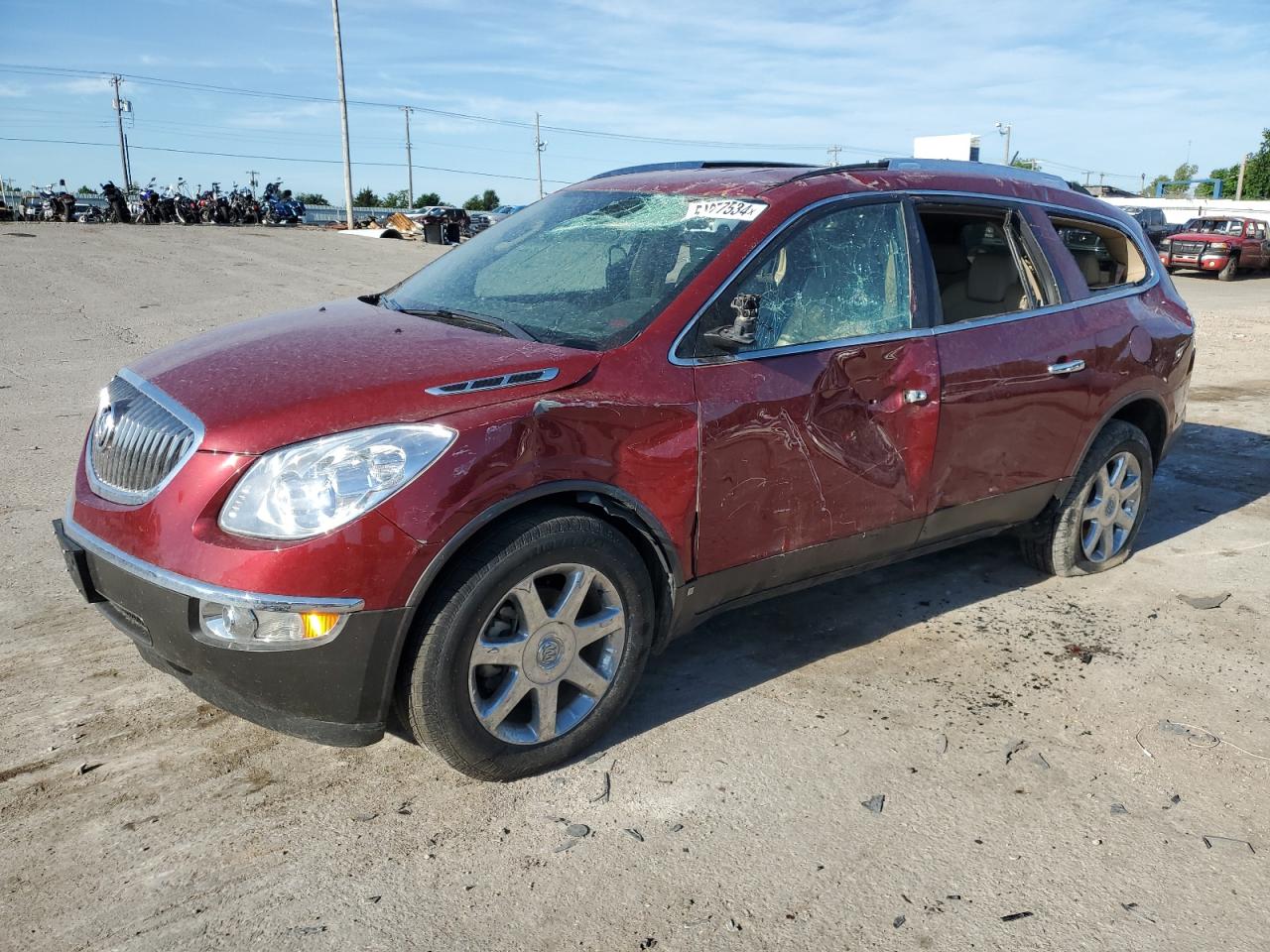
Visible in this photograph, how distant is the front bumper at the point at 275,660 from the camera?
2.66m

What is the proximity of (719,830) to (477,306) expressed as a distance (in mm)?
2002

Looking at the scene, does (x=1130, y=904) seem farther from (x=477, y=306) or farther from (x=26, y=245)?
(x=26, y=245)

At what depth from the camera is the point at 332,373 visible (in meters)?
2.92

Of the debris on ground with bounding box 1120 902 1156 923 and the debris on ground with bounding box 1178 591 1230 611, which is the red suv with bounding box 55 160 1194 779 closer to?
the debris on ground with bounding box 1178 591 1230 611

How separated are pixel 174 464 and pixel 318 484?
455 millimetres

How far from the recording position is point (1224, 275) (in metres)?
28.4

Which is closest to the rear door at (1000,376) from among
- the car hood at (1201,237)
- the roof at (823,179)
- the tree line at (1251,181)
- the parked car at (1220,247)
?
the roof at (823,179)

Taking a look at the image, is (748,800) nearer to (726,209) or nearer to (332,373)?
(332,373)

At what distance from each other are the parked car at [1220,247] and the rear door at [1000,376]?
27.2 m

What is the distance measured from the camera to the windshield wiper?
3.34 m

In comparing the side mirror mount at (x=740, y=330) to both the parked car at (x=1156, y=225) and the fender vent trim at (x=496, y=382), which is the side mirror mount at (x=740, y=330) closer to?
the fender vent trim at (x=496, y=382)

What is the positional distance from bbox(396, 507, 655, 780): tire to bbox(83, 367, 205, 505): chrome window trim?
760 millimetres

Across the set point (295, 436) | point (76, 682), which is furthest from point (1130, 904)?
point (76, 682)

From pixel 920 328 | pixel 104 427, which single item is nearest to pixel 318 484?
pixel 104 427
